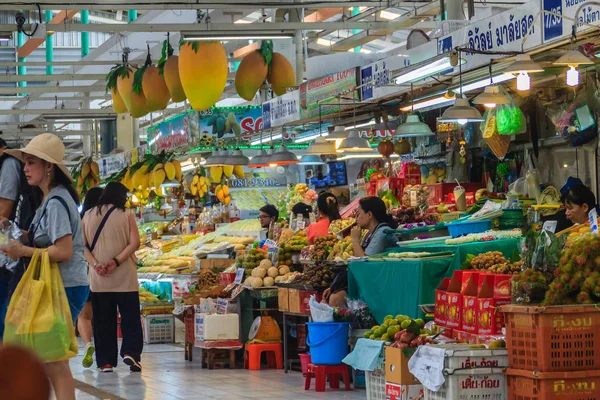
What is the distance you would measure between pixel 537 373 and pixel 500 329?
90 centimetres

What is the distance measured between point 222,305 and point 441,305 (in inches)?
150

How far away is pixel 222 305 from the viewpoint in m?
9.91

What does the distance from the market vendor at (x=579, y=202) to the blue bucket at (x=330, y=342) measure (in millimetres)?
2023

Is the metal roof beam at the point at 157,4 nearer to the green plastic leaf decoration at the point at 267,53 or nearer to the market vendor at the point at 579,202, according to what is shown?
the green plastic leaf decoration at the point at 267,53

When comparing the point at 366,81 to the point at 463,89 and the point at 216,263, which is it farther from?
the point at 216,263

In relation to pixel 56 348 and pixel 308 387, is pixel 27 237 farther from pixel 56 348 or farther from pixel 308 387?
pixel 308 387

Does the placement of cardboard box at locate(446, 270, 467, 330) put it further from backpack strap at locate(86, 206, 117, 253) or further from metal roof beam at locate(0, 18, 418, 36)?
backpack strap at locate(86, 206, 117, 253)

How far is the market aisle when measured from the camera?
7.58 m

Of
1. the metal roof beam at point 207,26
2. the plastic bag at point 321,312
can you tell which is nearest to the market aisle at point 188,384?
the plastic bag at point 321,312

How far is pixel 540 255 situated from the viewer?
18.0 ft

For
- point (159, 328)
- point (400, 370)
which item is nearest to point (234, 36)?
point (400, 370)

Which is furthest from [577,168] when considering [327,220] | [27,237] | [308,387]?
[27,237]

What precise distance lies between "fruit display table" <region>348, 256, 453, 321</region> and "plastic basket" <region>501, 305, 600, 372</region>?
6.71 feet

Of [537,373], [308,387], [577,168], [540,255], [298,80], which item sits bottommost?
[308,387]
